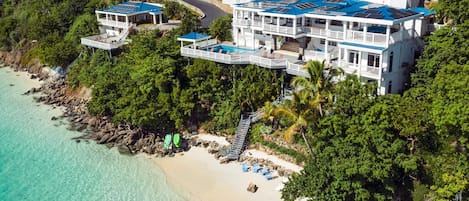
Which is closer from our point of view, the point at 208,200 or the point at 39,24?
the point at 208,200

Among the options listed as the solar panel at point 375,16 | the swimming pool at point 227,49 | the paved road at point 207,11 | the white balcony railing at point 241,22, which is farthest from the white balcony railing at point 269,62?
the paved road at point 207,11

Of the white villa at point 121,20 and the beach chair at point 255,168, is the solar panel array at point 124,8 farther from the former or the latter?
the beach chair at point 255,168

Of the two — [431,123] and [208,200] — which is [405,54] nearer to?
[431,123]

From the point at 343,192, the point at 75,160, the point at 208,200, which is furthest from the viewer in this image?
the point at 75,160

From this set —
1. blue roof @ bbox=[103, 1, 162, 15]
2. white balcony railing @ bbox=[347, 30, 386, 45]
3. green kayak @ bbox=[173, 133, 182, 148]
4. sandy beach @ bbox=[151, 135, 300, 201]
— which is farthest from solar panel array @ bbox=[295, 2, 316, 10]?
blue roof @ bbox=[103, 1, 162, 15]

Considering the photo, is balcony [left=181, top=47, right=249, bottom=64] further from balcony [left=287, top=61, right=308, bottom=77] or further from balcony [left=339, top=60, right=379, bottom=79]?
balcony [left=339, top=60, right=379, bottom=79]

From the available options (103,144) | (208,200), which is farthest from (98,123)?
(208,200)
